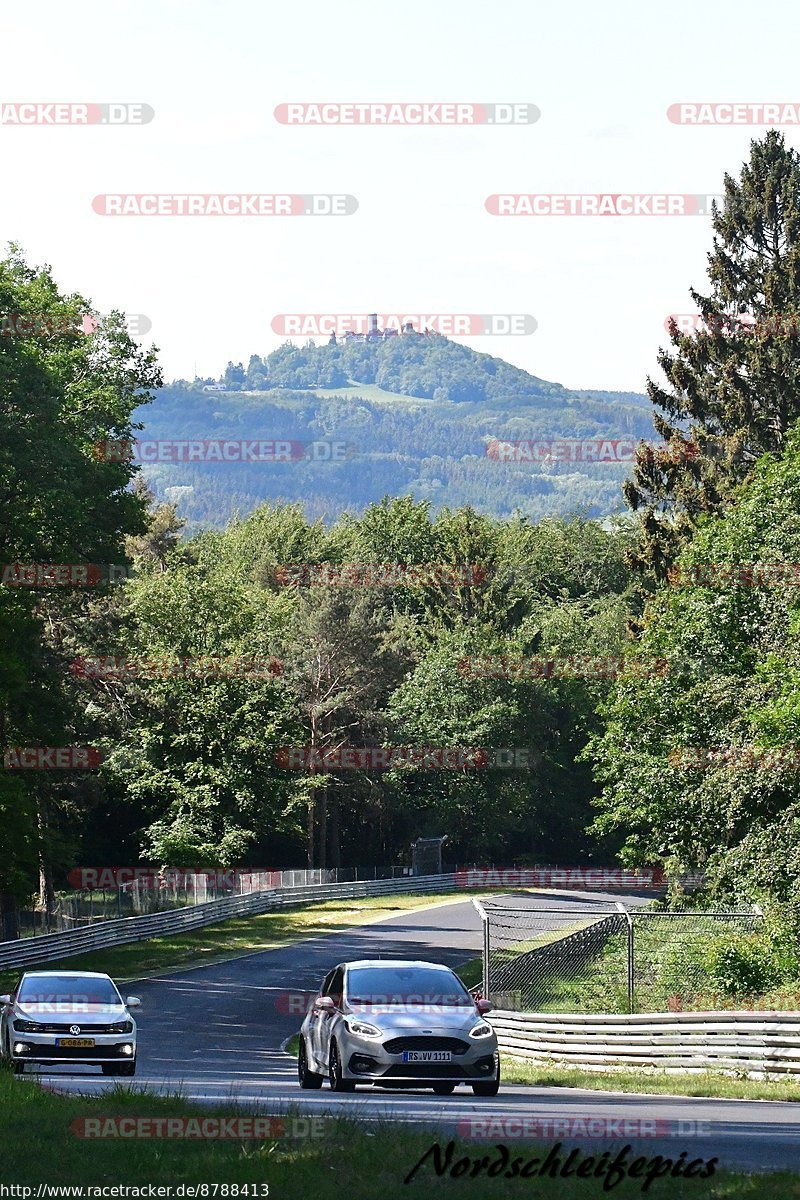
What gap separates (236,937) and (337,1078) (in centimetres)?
4264

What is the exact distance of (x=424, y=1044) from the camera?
677 inches

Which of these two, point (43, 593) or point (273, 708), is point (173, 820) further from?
point (43, 593)

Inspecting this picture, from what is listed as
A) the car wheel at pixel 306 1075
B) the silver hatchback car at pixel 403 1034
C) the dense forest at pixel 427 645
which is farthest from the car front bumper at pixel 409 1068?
the dense forest at pixel 427 645

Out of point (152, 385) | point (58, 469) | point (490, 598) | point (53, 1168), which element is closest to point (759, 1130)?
point (53, 1168)

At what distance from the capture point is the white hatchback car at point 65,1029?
70.1 feet

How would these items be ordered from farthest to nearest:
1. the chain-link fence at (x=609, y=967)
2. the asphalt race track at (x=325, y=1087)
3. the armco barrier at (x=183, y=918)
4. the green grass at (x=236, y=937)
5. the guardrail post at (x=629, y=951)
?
the green grass at (x=236, y=937) < the armco barrier at (x=183, y=918) < the chain-link fence at (x=609, y=967) < the guardrail post at (x=629, y=951) < the asphalt race track at (x=325, y=1087)

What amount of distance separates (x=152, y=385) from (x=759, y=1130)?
42.2m

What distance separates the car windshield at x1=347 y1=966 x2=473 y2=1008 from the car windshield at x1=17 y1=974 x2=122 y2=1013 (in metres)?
5.26

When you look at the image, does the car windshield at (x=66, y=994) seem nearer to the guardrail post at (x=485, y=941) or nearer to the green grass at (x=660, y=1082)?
the green grass at (x=660, y=1082)

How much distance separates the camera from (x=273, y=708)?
7462 centimetres

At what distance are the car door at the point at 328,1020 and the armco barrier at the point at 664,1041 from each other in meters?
5.13

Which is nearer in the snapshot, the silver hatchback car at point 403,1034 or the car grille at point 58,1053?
the silver hatchback car at point 403,1034

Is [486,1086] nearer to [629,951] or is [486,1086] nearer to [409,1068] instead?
[409,1068]

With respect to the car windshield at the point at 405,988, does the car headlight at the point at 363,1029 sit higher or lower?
lower
